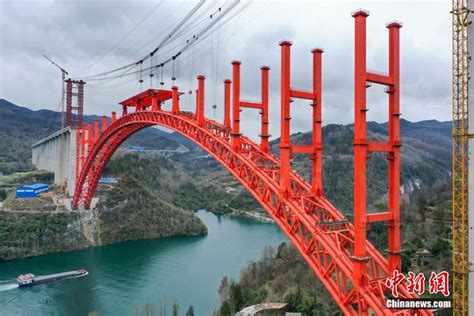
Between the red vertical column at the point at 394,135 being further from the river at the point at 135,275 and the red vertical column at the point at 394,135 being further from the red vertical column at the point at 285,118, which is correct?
the river at the point at 135,275

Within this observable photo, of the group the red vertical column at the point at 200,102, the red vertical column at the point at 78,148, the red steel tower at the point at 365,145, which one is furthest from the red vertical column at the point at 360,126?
the red vertical column at the point at 78,148

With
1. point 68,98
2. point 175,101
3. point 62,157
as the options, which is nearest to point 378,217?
point 175,101

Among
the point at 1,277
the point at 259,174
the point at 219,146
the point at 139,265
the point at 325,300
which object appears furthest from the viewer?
the point at 139,265

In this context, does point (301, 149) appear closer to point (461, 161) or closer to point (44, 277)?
point (461, 161)

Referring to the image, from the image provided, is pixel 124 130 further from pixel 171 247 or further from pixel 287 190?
pixel 287 190

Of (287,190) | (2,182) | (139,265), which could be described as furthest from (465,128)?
(2,182)

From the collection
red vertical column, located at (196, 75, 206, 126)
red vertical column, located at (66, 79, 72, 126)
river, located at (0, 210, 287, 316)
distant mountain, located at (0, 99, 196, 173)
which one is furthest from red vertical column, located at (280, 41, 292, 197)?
distant mountain, located at (0, 99, 196, 173)
